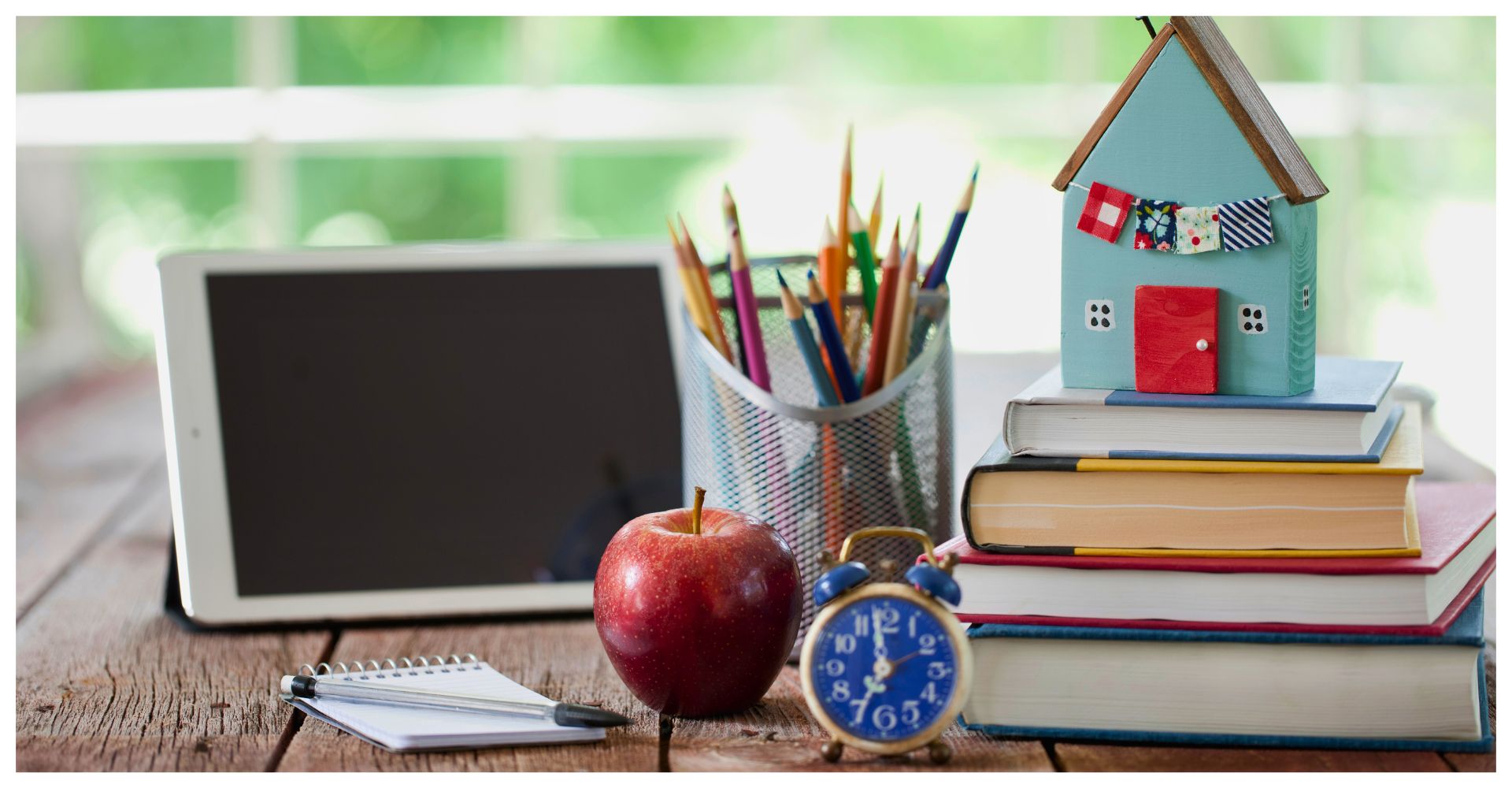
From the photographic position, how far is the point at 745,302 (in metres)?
0.73

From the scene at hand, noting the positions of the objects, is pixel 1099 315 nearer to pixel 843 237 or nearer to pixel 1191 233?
pixel 1191 233

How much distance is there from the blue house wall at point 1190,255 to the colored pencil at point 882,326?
108mm

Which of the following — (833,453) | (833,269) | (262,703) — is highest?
(833,269)

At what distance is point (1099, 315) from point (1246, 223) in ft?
0.27

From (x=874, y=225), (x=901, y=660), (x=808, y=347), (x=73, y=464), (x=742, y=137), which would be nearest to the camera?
(x=901, y=660)

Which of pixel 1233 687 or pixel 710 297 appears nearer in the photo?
pixel 1233 687

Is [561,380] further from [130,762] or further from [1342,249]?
[1342,249]

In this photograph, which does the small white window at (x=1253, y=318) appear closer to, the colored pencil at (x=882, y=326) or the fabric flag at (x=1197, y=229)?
the fabric flag at (x=1197, y=229)

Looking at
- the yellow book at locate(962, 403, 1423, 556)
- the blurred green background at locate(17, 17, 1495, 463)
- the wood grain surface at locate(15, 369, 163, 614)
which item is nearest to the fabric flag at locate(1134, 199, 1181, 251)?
the yellow book at locate(962, 403, 1423, 556)

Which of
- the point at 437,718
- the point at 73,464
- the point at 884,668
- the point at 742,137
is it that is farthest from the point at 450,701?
the point at 742,137

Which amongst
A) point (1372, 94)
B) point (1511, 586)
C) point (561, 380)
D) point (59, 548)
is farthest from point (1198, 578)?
point (1372, 94)

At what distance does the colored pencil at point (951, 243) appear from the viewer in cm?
75

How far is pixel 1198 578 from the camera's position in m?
0.60

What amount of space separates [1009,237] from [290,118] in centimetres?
182
